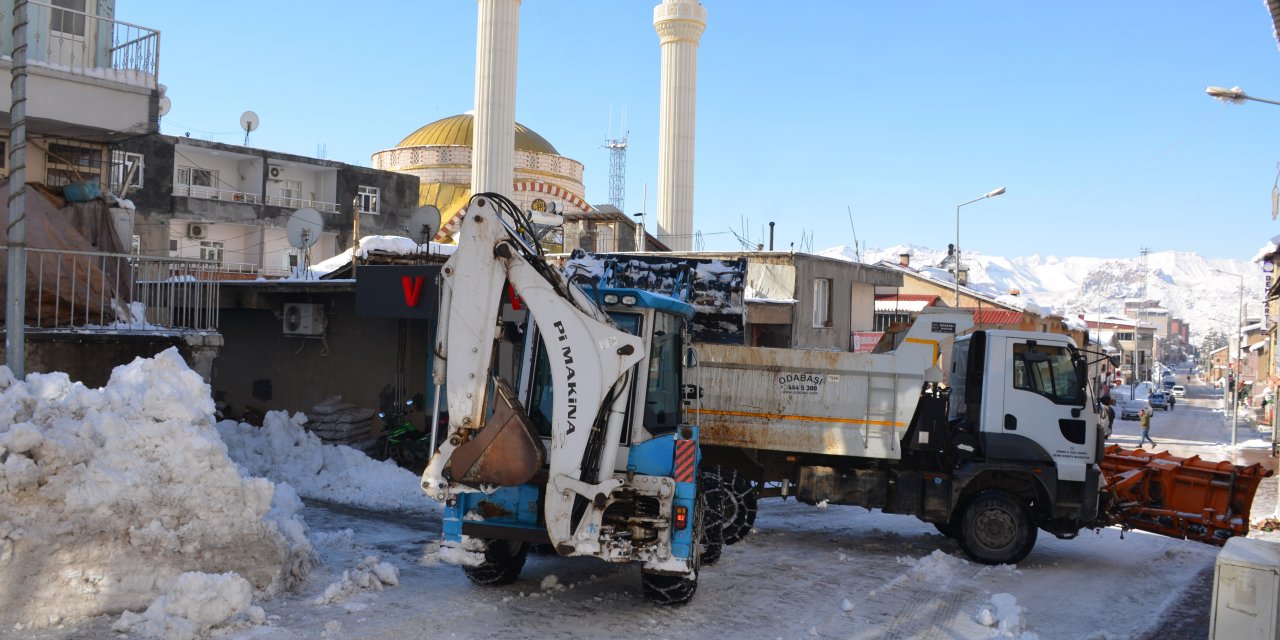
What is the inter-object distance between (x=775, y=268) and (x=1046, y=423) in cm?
1710

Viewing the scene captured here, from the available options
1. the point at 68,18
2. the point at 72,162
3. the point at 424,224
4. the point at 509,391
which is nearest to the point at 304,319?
the point at 424,224

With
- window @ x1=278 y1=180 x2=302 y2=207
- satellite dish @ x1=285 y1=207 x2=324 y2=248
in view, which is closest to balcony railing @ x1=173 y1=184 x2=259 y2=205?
window @ x1=278 y1=180 x2=302 y2=207

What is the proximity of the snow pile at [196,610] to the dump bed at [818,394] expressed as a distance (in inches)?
227

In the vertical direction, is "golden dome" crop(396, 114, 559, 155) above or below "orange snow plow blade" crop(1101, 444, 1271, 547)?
above

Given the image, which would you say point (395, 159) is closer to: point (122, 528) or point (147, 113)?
point (147, 113)

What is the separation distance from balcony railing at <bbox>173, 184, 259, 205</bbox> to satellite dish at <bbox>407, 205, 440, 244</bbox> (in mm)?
29530

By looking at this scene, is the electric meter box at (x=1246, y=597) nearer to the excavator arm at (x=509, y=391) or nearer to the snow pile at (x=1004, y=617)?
the snow pile at (x=1004, y=617)

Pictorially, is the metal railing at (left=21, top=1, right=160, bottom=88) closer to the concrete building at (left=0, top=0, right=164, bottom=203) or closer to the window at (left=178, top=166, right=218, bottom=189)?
the concrete building at (left=0, top=0, right=164, bottom=203)

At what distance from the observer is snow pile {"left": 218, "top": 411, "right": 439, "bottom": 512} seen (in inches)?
571

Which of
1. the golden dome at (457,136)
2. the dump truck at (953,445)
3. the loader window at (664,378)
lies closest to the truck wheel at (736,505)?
the dump truck at (953,445)

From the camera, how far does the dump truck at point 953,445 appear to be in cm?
1205

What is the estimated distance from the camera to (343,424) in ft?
57.1

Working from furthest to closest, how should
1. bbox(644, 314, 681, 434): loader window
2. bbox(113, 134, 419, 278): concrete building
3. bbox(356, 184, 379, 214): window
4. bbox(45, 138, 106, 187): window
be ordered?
1. bbox(356, 184, 379, 214): window
2. bbox(113, 134, 419, 278): concrete building
3. bbox(45, 138, 106, 187): window
4. bbox(644, 314, 681, 434): loader window

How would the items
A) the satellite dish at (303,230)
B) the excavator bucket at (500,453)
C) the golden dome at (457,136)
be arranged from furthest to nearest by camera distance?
the golden dome at (457,136) < the satellite dish at (303,230) < the excavator bucket at (500,453)
